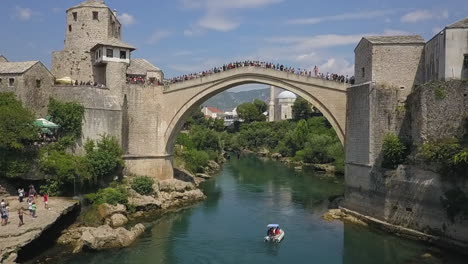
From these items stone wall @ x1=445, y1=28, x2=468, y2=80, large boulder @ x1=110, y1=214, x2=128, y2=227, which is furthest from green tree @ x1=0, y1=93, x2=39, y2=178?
stone wall @ x1=445, y1=28, x2=468, y2=80

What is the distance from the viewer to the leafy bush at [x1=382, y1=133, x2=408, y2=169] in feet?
65.0

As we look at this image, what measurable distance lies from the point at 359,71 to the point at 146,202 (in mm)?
13064

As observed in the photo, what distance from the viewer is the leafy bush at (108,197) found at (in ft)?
72.1

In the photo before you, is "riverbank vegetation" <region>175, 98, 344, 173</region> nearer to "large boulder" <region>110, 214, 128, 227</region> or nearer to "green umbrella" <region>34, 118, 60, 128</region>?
"green umbrella" <region>34, 118, 60, 128</region>

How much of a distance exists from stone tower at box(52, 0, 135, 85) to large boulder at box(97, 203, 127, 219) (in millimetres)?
10535

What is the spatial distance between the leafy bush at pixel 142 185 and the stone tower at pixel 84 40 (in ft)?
26.6

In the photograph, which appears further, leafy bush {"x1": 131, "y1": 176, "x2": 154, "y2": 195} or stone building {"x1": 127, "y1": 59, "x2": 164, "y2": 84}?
stone building {"x1": 127, "y1": 59, "x2": 164, "y2": 84}

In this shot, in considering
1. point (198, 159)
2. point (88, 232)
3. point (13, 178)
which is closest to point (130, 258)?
point (88, 232)

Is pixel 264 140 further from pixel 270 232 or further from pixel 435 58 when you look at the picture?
pixel 270 232

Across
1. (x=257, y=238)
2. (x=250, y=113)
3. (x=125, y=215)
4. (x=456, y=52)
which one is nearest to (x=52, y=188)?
(x=125, y=215)

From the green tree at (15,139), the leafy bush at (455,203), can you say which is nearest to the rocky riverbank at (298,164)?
the leafy bush at (455,203)

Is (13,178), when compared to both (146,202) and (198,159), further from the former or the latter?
(198,159)

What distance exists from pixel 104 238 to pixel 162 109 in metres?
11.9

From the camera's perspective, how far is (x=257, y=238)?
63.9 ft
